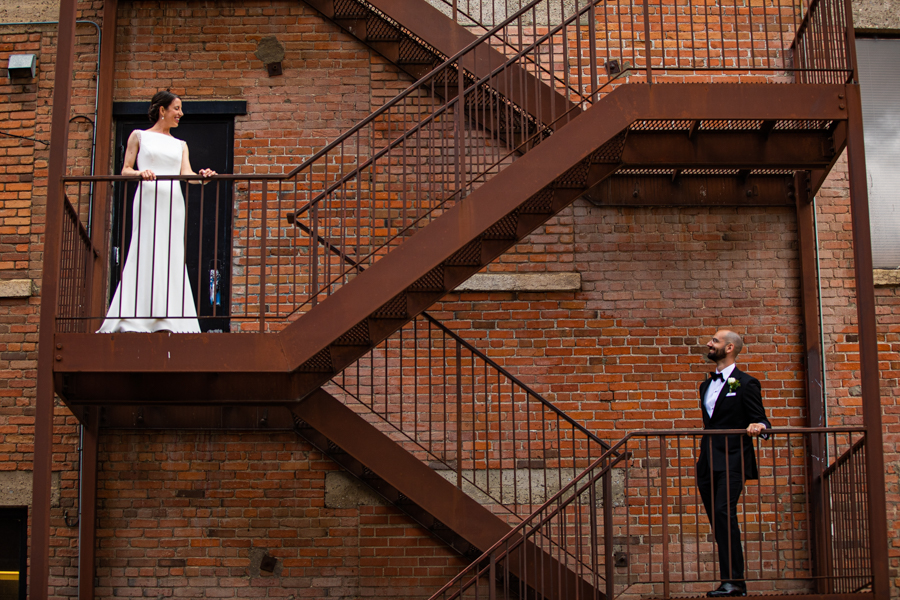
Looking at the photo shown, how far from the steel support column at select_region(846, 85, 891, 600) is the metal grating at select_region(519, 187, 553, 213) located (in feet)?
6.99

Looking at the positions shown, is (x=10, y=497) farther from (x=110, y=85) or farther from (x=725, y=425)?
(x=725, y=425)

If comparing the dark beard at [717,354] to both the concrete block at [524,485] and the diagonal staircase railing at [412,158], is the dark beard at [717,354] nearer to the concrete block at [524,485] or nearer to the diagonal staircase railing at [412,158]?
the concrete block at [524,485]

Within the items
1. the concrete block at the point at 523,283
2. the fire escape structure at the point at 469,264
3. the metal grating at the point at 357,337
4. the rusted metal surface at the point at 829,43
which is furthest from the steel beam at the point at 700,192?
the metal grating at the point at 357,337

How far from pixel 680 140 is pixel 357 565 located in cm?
428

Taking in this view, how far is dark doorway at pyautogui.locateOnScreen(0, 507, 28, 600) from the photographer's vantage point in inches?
295

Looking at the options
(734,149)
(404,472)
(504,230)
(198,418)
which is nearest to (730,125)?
(734,149)

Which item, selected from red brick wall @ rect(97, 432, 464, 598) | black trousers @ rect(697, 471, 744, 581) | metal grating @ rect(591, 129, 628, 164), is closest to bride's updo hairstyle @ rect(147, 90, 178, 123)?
red brick wall @ rect(97, 432, 464, 598)

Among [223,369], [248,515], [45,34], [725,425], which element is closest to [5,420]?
[248,515]

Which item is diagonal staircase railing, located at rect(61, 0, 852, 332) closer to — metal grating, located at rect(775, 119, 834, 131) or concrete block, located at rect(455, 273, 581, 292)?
concrete block, located at rect(455, 273, 581, 292)

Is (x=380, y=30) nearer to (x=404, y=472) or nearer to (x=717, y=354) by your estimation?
(x=404, y=472)

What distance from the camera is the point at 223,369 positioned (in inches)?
224

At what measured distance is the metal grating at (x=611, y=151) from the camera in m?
6.17

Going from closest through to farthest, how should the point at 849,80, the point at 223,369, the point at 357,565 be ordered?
the point at 223,369
the point at 849,80
the point at 357,565

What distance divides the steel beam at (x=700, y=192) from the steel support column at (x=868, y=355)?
1510 mm
